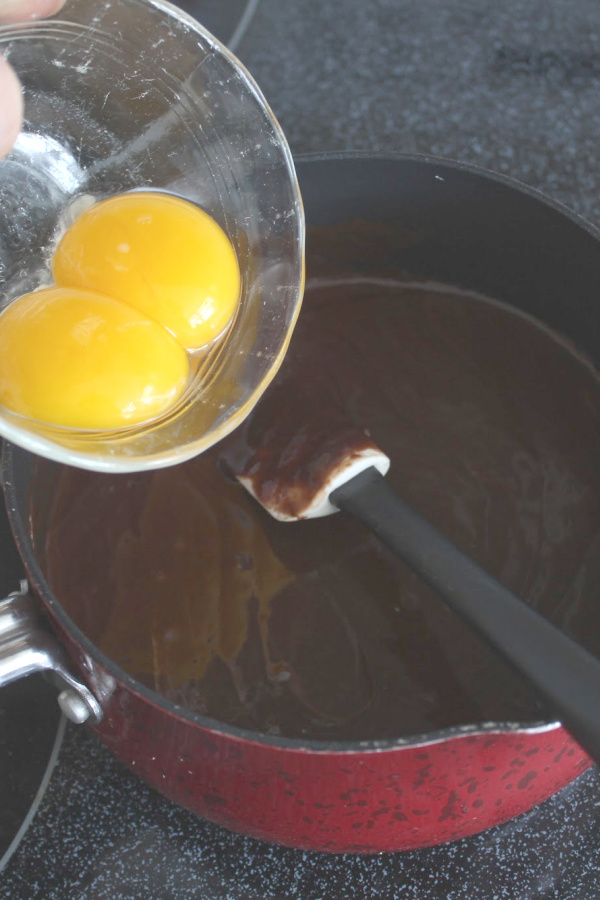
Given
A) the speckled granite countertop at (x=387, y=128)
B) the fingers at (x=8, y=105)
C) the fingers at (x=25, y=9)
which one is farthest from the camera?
the speckled granite countertop at (x=387, y=128)

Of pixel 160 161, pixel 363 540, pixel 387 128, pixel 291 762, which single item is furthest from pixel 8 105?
pixel 387 128

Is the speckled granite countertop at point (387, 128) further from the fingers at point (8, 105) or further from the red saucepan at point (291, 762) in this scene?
the fingers at point (8, 105)

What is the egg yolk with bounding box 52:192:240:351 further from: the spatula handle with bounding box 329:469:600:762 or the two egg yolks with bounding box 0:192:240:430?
the spatula handle with bounding box 329:469:600:762

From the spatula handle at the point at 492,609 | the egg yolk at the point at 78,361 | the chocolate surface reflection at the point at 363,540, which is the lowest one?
the chocolate surface reflection at the point at 363,540

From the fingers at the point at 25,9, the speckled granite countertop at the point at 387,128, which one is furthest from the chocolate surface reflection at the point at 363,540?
the fingers at the point at 25,9

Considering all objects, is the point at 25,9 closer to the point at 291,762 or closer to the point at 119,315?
the point at 119,315

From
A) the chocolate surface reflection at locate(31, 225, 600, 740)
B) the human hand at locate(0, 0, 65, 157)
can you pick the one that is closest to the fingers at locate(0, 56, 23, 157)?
the human hand at locate(0, 0, 65, 157)
